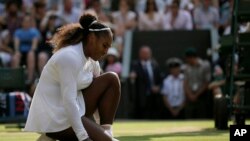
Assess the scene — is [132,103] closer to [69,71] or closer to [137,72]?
[137,72]

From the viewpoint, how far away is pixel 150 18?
20.5 metres

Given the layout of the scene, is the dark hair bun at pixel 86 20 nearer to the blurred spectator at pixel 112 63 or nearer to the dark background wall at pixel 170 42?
the blurred spectator at pixel 112 63

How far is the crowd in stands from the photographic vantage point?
1909cm

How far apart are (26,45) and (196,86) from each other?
13.8 ft

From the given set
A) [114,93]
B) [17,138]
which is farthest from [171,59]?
[114,93]

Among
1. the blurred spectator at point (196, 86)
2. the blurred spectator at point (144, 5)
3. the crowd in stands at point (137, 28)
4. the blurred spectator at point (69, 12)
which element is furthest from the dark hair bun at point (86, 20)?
the blurred spectator at point (144, 5)

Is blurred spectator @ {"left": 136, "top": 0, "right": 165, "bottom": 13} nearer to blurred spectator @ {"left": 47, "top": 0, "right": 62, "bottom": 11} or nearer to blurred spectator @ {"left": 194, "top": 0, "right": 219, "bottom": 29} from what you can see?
blurred spectator @ {"left": 194, "top": 0, "right": 219, "bottom": 29}

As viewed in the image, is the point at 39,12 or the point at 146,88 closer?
the point at 146,88

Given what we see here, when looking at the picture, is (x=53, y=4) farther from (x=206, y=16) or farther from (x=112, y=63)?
(x=206, y=16)

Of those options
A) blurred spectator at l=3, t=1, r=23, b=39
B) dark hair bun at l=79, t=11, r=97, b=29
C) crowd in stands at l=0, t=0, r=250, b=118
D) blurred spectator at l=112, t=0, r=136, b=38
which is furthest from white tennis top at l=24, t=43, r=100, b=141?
blurred spectator at l=112, t=0, r=136, b=38

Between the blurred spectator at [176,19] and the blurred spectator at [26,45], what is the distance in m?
3.33

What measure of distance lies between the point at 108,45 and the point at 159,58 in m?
12.8

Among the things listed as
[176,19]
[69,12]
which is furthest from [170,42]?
[69,12]

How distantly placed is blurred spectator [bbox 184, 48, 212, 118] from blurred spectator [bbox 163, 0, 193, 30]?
135cm
